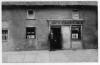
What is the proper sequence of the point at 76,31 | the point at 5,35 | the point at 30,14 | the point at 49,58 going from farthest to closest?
the point at 76,31 < the point at 30,14 < the point at 5,35 < the point at 49,58

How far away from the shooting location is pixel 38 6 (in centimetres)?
1683

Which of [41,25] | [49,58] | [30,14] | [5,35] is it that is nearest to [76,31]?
[41,25]

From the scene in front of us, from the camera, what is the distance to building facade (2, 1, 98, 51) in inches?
667

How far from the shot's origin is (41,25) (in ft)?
55.8

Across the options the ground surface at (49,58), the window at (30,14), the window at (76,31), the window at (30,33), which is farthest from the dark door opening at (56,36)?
the ground surface at (49,58)

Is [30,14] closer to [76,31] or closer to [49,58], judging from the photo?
[76,31]

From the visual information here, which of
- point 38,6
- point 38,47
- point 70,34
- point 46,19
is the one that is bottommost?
point 38,47

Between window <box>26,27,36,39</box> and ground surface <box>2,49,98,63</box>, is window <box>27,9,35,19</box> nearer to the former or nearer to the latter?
window <box>26,27,36,39</box>

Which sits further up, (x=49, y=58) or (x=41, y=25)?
(x=41, y=25)

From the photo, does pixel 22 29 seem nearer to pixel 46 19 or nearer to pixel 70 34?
pixel 46 19

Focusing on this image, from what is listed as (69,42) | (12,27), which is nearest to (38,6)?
(12,27)

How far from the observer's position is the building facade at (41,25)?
16938 millimetres

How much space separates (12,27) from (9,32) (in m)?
0.54

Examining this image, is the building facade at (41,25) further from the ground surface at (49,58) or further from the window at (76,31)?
the ground surface at (49,58)
